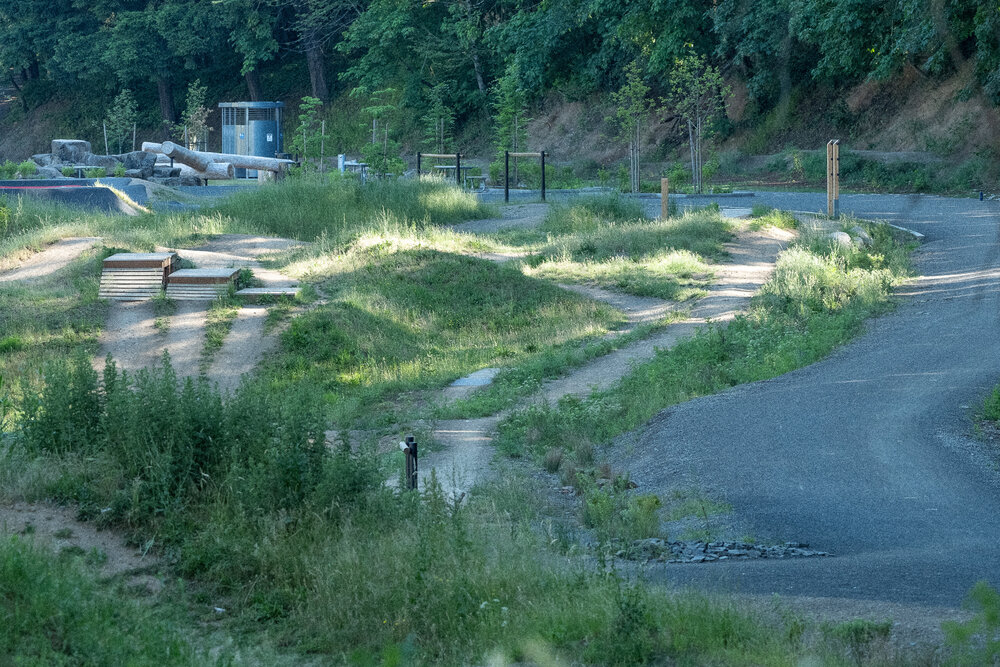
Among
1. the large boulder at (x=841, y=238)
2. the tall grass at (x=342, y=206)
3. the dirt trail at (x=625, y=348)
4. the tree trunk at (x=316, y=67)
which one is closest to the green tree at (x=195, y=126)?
the tree trunk at (x=316, y=67)

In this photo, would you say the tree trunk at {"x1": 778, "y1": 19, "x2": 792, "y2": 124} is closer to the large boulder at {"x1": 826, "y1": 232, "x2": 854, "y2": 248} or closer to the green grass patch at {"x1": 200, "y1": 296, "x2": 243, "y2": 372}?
the large boulder at {"x1": 826, "y1": 232, "x2": 854, "y2": 248}

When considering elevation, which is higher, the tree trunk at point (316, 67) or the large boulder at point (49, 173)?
the tree trunk at point (316, 67)

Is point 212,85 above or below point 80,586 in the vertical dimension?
above

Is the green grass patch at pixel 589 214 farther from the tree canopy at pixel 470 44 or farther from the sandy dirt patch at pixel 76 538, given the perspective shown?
the sandy dirt patch at pixel 76 538

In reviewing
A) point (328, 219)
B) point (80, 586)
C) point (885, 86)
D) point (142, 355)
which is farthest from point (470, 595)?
point (885, 86)

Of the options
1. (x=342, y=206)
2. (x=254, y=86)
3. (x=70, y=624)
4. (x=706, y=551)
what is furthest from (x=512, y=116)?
(x=70, y=624)

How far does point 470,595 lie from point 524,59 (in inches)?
1584

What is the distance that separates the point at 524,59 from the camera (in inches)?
1722

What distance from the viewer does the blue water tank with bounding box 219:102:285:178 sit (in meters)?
48.0

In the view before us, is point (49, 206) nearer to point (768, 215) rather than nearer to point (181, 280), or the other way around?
point (181, 280)

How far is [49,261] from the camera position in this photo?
16859 millimetres

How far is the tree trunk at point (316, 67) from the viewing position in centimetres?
5266

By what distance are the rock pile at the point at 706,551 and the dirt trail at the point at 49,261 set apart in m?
11.9

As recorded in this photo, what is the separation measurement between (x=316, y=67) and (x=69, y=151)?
16165mm
